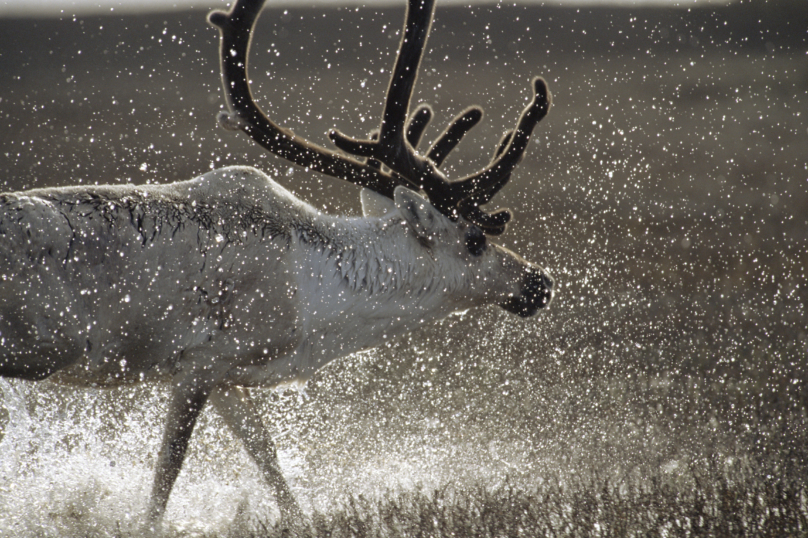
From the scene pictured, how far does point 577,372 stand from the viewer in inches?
175

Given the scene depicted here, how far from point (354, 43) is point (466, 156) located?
238 inches

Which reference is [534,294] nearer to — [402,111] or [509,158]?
[509,158]

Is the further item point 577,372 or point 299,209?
point 577,372

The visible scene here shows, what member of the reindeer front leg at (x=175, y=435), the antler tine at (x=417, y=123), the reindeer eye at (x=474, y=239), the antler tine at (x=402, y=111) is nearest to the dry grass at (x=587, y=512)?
the reindeer front leg at (x=175, y=435)

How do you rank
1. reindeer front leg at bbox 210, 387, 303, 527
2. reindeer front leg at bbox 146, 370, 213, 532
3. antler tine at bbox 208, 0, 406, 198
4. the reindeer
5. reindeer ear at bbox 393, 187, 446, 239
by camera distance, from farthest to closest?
reindeer front leg at bbox 210, 387, 303, 527, reindeer ear at bbox 393, 187, 446, 239, antler tine at bbox 208, 0, 406, 198, reindeer front leg at bbox 146, 370, 213, 532, the reindeer

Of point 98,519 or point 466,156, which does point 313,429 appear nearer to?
point 98,519

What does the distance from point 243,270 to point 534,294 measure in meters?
1.31

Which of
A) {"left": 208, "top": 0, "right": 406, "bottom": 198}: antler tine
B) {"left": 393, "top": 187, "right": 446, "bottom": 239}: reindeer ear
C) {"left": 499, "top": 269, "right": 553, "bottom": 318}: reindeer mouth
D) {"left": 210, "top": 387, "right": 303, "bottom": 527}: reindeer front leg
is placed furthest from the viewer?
{"left": 499, "top": 269, "right": 553, "bottom": 318}: reindeer mouth

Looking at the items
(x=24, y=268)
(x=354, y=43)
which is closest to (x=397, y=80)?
(x=24, y=268)

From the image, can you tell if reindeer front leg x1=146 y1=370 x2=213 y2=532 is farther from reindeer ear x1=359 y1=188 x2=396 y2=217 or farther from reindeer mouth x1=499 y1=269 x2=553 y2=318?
reindeer mouth x1=499 y1=269 x2=553 y2=318

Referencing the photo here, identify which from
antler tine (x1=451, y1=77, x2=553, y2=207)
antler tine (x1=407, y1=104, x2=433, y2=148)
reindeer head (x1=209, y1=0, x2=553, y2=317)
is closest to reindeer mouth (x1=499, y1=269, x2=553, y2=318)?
reindeer head (x1=209, y1=0, x2=553, y2=317)

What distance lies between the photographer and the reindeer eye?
111 inches

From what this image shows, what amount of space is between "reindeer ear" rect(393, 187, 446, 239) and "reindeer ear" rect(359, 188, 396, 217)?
230mm

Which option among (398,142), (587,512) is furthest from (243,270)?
(587,512)
